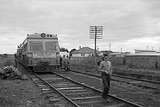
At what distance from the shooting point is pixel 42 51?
69.2 feet

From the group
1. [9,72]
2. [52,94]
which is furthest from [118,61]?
[52,94]

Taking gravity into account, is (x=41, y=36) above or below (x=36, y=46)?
above

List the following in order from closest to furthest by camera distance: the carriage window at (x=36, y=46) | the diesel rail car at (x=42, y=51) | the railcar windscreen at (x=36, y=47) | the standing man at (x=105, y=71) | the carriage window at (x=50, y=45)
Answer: the standing man at (x=105, y=71), the diesel rail car at (x=42, y=51), the railcar windscreen at (x=36, y=47), the carriage window at (x=36, y=46), the carriage window at (x=50, y=45)

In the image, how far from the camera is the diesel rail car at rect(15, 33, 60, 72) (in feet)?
67.2

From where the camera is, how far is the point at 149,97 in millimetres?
9672

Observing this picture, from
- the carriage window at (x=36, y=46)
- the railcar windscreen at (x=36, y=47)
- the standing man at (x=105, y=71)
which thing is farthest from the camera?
the carriage window at (x=36, y=46)

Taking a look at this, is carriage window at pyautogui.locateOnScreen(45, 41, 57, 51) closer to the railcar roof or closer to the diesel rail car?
the diesel rail car

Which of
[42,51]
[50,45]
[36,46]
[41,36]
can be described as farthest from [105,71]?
[41,36]

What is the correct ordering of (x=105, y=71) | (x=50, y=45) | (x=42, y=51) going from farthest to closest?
(x=50, y=45)
(x=42, y=51)
(x=105, y=71)

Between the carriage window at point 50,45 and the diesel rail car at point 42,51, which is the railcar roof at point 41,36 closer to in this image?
the diesel rail car at point 42,51

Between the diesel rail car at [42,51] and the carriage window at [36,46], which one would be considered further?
the carriage window at [36,46]

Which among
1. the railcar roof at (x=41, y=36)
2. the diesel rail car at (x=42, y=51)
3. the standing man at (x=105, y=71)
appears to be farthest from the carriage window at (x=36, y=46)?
the standing man at (x=105, y=71)

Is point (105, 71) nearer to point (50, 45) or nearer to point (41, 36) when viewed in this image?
point (50, 45)

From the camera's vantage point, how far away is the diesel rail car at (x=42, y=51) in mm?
20469
